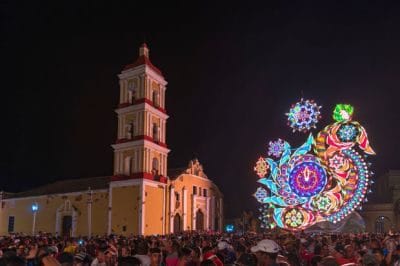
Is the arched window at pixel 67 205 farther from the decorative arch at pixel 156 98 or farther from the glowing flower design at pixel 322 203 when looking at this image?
the glowing flower design at pixel 322 203

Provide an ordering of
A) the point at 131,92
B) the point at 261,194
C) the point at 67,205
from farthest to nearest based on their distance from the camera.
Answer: the point at 67,205 < the point at 131,92 < the point at 261,194

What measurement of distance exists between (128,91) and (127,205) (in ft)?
37.7

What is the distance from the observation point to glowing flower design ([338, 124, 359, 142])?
132 ft

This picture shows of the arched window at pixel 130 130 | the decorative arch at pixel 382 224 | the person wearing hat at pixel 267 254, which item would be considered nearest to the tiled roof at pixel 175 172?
the arched window at pixel 130 130

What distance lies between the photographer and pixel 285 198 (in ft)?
142

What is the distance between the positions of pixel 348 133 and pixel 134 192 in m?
19.8

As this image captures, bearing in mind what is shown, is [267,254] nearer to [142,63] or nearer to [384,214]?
[142,63]

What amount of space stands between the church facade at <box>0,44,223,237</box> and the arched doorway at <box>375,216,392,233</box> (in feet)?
61.2

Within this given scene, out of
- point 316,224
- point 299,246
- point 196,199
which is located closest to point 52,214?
point 196,199

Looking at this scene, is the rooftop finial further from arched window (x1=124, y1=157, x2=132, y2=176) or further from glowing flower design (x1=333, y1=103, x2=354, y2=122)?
glowing flower design (x1=333, y1=103, x2=354, y2=122)

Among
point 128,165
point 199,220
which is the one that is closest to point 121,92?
point 128,165

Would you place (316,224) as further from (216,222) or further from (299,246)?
(299,246)

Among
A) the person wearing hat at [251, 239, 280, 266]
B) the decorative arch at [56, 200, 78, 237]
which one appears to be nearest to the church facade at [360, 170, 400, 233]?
the decorative arch at [56, 200, 78, 237]

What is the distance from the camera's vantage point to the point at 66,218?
51219mm
